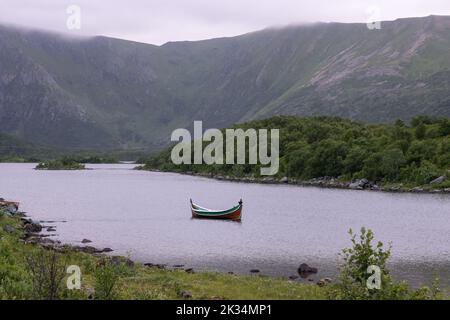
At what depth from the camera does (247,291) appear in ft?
122

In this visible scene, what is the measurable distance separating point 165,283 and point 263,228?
147ft

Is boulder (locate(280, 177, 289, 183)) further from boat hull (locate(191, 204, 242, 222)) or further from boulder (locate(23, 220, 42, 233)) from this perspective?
boulder (locate(23, 220, 42, 233))

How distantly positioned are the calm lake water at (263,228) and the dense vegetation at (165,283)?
8.61m

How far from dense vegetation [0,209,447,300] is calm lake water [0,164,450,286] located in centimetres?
861

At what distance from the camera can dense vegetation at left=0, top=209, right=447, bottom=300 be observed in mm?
26781

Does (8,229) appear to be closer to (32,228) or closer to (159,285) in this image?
(32,228)

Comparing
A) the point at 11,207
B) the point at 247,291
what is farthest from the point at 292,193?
the point at 247,291

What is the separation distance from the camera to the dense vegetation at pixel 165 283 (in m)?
26.8

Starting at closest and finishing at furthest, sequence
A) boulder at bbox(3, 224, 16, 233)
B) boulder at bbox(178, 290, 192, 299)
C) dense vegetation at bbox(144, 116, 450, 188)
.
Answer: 1. boulder at bbox(178, 290, 192, 299)
2. boulder at bbox(3, 224, 16, 233)
3. dense vegetation at bbox(144, 116, 450, 188)

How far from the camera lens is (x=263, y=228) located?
3216 inches

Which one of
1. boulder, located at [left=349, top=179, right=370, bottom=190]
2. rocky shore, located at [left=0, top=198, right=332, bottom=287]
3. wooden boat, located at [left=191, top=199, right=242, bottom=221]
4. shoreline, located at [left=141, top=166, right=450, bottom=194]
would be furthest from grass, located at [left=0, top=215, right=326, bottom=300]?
boulder, located at [left=349, top=179, right=370, bottom=190]

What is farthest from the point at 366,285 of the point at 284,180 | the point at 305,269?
the point at 284,180
